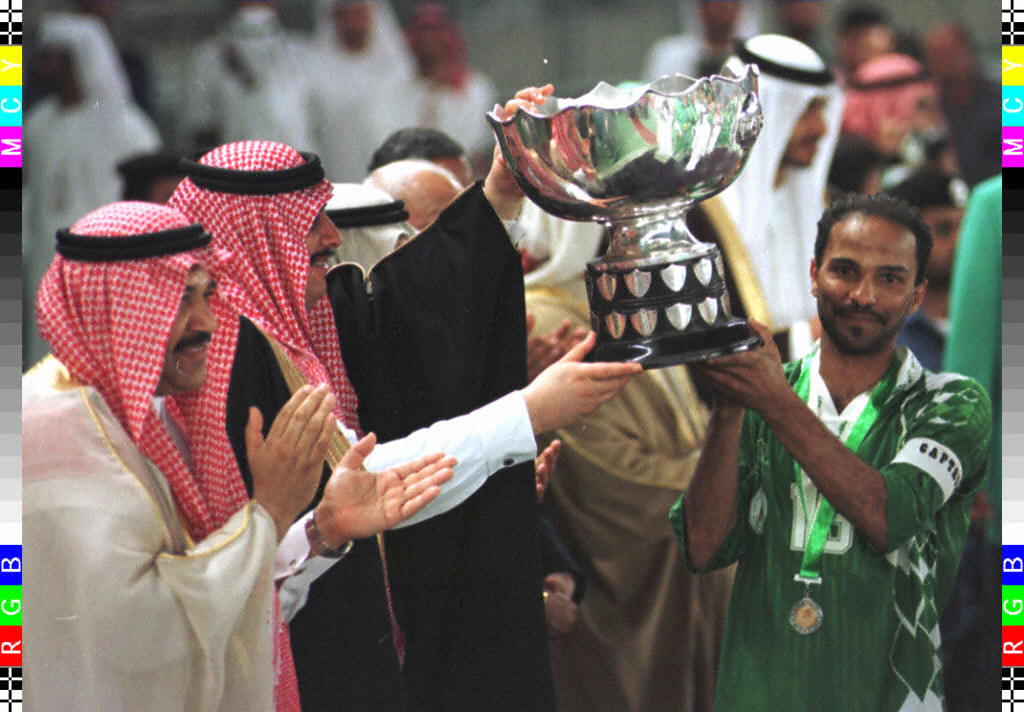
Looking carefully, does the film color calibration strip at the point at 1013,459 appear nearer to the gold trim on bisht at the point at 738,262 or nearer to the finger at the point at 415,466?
the finger at the point at 415,466

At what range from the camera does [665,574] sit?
431 cm

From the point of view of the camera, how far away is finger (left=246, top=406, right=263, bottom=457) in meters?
2.57

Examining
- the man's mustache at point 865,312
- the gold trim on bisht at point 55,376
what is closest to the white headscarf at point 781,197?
the man's mustache at point 865,312

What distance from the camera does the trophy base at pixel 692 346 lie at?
280cm

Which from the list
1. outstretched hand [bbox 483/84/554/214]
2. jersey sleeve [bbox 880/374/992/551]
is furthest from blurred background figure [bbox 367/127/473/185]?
jersey sleeve [bbox 880/374/992/551]

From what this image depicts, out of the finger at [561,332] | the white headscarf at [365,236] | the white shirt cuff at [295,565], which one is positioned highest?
the white headscarf at [365,236]

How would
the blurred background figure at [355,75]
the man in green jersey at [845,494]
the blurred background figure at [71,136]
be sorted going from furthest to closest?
the blurred background figure at [355,75] < the blurred background figure at [71,136] < the man in green jersey at [845,494]

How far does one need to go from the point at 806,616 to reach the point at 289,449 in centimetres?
100

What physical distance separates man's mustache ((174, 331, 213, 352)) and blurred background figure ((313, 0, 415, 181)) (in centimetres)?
625

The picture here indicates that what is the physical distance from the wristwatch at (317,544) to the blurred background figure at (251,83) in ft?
19.2

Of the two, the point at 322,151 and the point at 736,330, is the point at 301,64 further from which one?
the point at 736,330

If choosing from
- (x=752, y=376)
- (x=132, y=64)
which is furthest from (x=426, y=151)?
(x=132, y=64)

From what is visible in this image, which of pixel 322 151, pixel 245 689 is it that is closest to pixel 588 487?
pixel 245 689

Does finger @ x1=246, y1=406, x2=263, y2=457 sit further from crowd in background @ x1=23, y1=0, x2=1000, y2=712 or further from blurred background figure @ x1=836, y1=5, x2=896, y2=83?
blurred background figure @ x1=836, y1=5, x2=896, y2=83
